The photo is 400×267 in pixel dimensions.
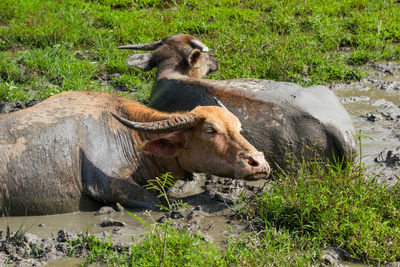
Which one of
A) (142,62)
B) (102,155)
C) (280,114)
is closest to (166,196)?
(102,155)

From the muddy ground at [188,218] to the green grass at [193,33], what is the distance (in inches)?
52.7

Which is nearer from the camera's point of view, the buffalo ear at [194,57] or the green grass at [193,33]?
the buffalo ear at [194,57]

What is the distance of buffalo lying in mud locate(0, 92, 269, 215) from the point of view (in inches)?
224

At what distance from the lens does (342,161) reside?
20.1ft

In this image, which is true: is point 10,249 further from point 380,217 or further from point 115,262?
point 380,217

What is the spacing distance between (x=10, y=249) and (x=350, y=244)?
Answer: 103 inches

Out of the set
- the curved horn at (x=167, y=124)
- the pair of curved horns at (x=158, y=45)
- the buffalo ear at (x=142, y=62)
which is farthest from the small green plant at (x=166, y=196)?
the buffalo ear at (x=142, y=62)

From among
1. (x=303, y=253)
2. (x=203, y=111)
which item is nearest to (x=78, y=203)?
(x=203, y=111)

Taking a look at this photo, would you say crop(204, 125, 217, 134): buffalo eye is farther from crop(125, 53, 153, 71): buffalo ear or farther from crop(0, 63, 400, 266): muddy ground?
crop(125, 53, 153, 71): buffalo ear

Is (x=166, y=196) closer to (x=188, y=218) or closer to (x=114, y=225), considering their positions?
(x=188, y=218)

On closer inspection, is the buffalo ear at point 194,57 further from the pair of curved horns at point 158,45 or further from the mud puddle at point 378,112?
the mud puddle at point 378,112

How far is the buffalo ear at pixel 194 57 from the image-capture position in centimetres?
790

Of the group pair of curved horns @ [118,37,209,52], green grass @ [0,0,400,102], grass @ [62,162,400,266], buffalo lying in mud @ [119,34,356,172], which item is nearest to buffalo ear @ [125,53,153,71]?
pair of curved horns @ [118,37,209,52]

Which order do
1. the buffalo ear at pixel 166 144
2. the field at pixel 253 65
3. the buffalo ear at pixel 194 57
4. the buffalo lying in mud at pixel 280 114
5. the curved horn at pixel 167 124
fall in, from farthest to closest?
1. the buffalo ear at pixel 194 57
2. the buffalo lying in mud at pixel 280 114
3. the buffalo ear at pixel 166 144
4. the curved horn at pixel 167 124
5. the field at pixel 253 65
